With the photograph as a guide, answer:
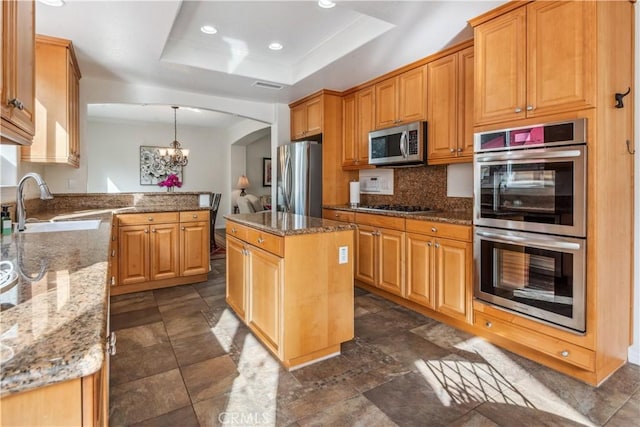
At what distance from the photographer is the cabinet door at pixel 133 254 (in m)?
3.78

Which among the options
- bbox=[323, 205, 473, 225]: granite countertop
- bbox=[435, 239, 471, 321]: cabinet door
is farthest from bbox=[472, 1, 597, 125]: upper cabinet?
bbox=[435, 239, 471, 321]: cabinet door

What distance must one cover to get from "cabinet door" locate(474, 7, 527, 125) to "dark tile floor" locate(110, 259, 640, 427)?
1.69m

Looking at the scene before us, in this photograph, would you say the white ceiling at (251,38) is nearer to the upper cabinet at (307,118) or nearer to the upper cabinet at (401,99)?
the upper cabinet at (401,99)

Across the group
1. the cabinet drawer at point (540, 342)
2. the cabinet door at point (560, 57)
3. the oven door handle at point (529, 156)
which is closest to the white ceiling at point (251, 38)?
the cabinet door at point (560, 57)

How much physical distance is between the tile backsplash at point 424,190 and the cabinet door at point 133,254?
2.80 m

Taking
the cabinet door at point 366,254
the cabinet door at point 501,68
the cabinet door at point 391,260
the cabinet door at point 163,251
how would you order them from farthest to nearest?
the cabinet door at point 163,251
the cabinet door at point 366,254
the cabinet door at point 391,260
the cabinet door at point 501,68

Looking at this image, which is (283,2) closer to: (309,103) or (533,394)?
(309,103)

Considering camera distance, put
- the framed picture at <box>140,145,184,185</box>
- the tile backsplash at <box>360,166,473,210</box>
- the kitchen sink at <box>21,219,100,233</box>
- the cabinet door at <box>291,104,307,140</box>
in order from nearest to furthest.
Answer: the kitchen sink at <box>21,219,100,233</box> < the tile backsplash at <box>360,166,473,210</box> < the cabinet door at <box>291,104,307,140</box> < the framed picture at <box>140,145,184,185</box>

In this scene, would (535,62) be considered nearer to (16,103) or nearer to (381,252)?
(381,252)

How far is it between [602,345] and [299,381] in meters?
1.81

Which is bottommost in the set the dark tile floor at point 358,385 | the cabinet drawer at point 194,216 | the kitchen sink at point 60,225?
the dark tile floor at point 358,385

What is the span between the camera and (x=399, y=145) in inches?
142

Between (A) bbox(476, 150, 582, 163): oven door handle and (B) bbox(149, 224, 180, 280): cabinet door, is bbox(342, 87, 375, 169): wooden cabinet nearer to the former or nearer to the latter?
(A) bbox(476, 150, 582, 163): oven door handle

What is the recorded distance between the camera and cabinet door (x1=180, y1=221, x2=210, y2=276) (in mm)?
4129
